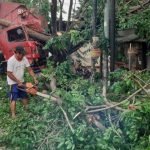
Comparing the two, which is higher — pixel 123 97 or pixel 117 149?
pixel 123 97

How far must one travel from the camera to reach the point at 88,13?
13.2 meters

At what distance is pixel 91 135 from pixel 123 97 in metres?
1.56

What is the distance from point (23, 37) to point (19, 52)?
31.8 feet

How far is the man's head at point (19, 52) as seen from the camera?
9.66m

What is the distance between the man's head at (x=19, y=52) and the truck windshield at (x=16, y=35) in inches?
367

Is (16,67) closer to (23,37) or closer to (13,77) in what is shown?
(13,77)

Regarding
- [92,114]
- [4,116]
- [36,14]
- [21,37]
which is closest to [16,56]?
[4,116]

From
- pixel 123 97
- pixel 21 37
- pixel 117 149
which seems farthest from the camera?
pixel 21 37

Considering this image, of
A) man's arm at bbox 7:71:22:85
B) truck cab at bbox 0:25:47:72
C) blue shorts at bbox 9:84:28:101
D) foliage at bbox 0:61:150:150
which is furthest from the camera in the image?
truck cab at bbox 0:25:47:72

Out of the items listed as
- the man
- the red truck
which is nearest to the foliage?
the man

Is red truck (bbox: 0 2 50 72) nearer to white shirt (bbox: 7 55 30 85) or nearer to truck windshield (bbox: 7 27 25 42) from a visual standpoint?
truck windshield (bbox: 7 27 25 42)

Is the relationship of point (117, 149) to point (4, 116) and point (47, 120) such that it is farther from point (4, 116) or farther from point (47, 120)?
point (4, 116)

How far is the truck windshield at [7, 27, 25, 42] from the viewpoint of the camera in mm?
19312

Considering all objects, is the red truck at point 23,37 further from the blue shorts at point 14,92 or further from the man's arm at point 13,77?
the man's arm at point 13,77
